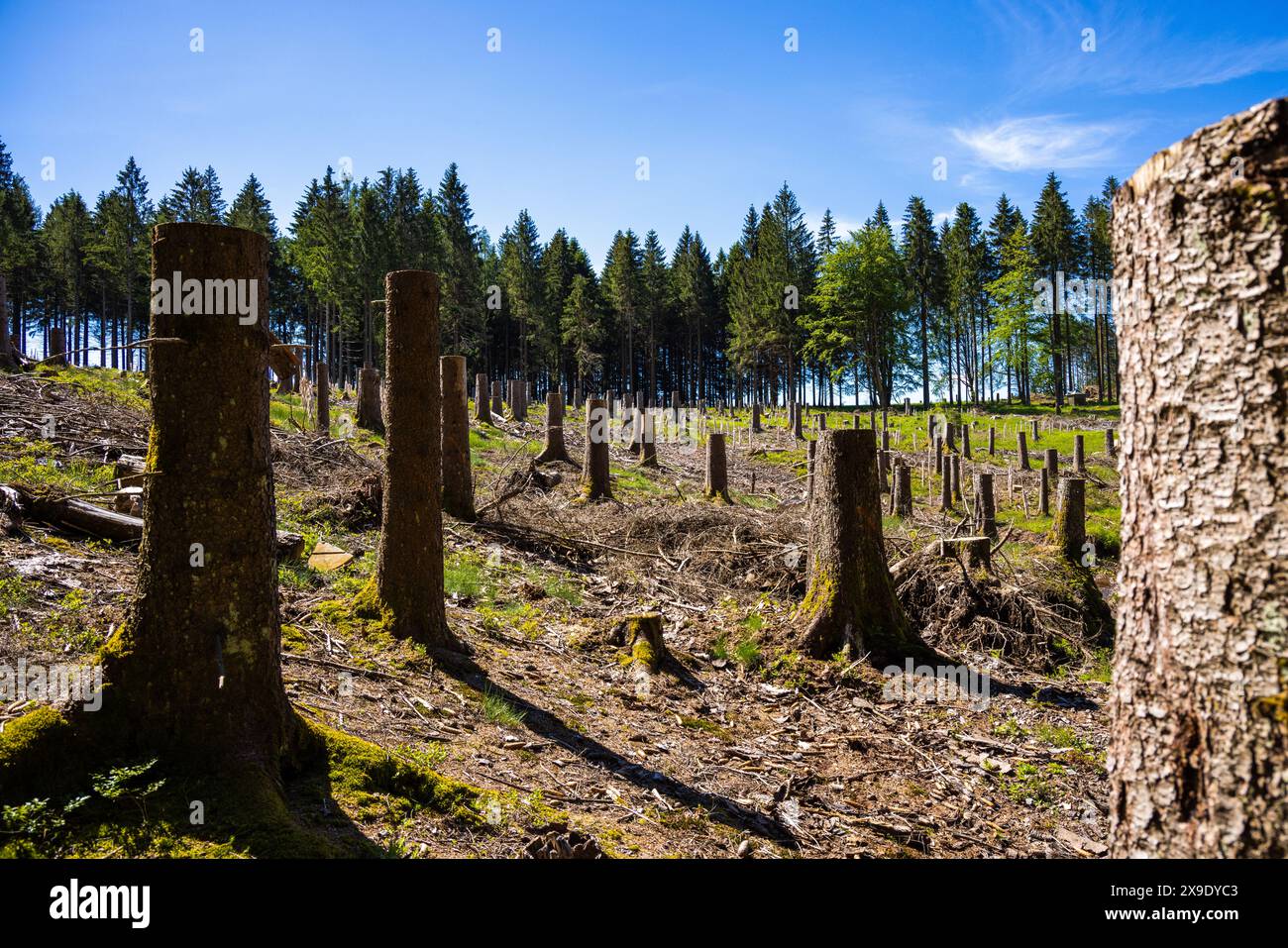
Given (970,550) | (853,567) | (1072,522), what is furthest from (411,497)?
(1072,522)

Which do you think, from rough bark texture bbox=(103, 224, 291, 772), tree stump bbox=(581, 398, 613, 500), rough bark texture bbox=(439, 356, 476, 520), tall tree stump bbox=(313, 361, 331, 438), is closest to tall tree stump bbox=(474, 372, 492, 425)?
tall tree stump bbox=(313, 361, 331, 438)

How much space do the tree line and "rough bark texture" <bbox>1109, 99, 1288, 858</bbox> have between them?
136 ft

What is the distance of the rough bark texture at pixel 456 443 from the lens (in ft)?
33.8

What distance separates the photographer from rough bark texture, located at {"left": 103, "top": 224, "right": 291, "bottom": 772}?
3215 millimetres

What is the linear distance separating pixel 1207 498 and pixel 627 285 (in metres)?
61.6

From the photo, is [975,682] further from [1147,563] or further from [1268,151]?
[1268,151]

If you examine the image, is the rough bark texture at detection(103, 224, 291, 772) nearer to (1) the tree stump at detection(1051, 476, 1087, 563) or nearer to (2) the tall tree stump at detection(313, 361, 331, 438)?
(1) the tree stump at detection(1051, 476, 1087, 563)

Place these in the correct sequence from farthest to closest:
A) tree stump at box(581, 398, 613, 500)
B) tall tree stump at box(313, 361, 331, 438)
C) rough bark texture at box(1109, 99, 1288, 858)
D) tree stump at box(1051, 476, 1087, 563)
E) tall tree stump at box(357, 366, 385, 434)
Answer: tall tree stump at box(357, 366, 385, 434) < tall tree stump at box(313, 361, 331, 438) < tree stump at box(581, 398, 613, 500) < tree stump at box(1051, 476, 1087, 563) < rough bark texture at box(1109, 99, 1288, 858)

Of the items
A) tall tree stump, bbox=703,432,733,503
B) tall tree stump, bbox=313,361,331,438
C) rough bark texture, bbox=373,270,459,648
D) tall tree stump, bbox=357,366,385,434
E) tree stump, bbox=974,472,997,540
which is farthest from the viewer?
tall tree stump, bbox=357,366,385,434

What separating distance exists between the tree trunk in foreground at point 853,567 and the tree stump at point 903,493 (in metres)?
9.07

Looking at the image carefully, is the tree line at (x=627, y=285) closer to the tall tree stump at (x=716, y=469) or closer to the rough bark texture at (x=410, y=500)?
the tall tree stump at (x=716, y=469)

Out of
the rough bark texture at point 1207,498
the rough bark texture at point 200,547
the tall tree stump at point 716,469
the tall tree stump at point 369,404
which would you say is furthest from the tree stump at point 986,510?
the tall tree stump at point 369,404

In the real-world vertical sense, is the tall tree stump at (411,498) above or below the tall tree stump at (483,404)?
below

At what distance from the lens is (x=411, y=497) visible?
6.22 metres
